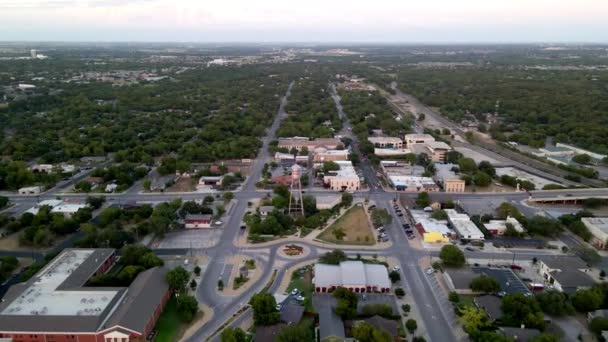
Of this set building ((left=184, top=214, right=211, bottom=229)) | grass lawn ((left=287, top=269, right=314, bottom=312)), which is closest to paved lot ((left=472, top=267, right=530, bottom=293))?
grass lawn ((left=287, top=269, right=314, bottom=312))

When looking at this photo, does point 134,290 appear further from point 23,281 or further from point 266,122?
point 266,122

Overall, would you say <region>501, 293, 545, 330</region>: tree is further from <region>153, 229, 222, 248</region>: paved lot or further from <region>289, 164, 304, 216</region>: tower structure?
<region>153, 229, 222, 248</region>: paved lot

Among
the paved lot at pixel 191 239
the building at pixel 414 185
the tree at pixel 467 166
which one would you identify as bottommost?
the paved lot at pixel 191 239

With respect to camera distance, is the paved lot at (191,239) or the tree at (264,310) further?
the paved lot at (191,239)

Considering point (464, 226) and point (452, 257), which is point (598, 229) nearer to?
point (464, 226)

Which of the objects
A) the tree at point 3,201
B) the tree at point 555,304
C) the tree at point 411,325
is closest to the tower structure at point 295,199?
the tree at point 411,325

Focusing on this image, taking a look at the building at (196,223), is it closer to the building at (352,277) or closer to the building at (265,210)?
the building at (265,210)
